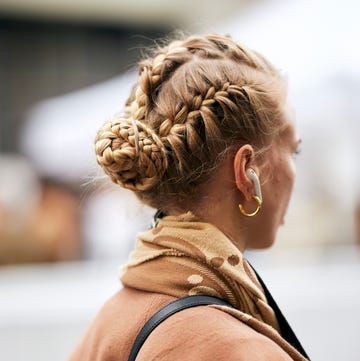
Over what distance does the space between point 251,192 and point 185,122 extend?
0.21 m

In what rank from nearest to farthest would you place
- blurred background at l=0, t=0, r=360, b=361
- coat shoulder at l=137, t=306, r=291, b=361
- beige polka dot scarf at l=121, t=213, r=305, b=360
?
coat shoulder at l=137, t=306, r=291, b=361
beige polka dot scarf at l=121, t=213, r=305, b=360
blurred background at l=0, t=0, r=360, b=361

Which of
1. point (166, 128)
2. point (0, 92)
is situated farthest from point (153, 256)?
point (0, 92)

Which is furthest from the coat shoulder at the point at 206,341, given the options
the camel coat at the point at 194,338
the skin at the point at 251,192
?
the skin at the point at 251,192

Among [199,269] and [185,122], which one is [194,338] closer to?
[199,269]

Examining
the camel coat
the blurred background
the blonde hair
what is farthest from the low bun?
the blurred background

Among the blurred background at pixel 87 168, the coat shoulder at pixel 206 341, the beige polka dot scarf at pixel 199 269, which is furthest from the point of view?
the blurred background at pixel 87 168

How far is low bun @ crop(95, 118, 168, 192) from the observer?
4.69 feet

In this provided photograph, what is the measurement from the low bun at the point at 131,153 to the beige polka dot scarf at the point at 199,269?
0.39 feet

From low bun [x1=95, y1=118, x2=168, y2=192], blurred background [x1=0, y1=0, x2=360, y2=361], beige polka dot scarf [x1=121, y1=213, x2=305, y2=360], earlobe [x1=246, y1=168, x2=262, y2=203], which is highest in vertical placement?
low bun [x1=95, y1=118, x2=168, y2=192]

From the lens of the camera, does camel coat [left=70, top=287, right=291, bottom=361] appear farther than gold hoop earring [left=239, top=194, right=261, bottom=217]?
No

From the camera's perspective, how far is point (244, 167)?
149 cm

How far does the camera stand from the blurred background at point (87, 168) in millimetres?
5395

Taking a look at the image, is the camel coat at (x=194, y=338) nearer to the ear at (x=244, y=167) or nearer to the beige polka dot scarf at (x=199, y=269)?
the beige polka dot scarf at (x=199, y=269)

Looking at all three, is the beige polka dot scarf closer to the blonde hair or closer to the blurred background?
the blonde hair
